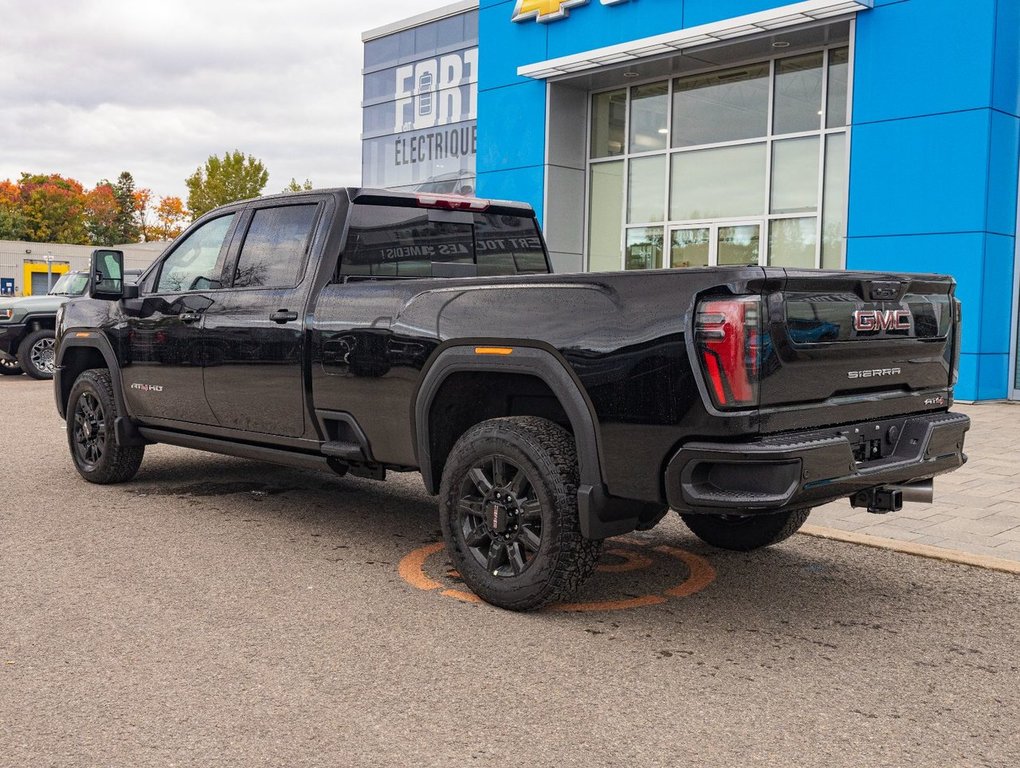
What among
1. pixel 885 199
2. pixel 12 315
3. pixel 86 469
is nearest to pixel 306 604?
pixel 86 469

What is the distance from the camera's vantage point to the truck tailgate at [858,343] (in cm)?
374

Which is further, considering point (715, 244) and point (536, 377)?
point (715, 244)

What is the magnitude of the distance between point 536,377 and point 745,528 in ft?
5.41

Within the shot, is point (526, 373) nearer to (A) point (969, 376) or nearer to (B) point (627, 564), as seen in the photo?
(B) point (627, 564)

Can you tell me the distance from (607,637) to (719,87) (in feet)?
45.5

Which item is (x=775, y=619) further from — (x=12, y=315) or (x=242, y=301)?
(x=12, y=315)

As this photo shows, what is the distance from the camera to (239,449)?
5945 mm

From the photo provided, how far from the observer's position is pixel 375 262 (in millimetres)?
5605

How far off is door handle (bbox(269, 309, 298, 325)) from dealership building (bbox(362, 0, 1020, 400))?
9.90m

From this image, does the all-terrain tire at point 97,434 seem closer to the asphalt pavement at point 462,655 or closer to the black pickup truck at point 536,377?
the black pickup truck at point 536,377

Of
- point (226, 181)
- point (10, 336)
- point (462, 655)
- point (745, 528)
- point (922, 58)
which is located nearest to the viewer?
point (462, 655)

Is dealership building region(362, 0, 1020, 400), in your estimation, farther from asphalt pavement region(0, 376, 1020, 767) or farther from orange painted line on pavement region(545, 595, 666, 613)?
orange painted line on pavement region(545, 595, 666, 613)

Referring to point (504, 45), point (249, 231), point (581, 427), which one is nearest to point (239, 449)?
point (249, 231)

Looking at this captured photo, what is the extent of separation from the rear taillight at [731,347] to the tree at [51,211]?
9273cm
